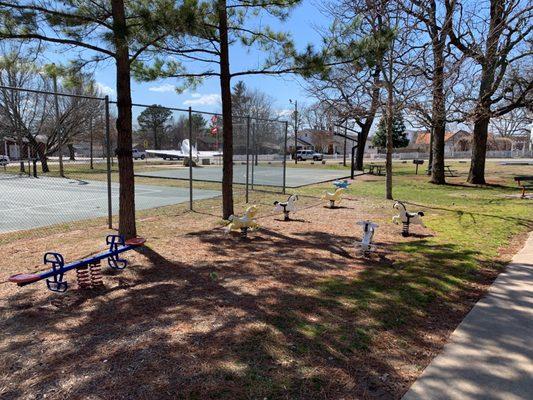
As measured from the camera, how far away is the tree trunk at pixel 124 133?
6045 mm

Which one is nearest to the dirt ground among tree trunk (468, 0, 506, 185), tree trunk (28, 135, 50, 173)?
tree trunk (468, 0, 506, 185)

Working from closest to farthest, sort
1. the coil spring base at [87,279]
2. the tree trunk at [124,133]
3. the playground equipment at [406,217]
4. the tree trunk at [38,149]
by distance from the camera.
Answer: the coil spring base at [87,279], the tree trunk at [124,133], the playground equipment at [406,217], the tree trunk at [38,149]

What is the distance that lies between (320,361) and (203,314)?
54.4 inches

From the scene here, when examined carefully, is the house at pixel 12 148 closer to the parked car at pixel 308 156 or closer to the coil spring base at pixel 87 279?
the coil spring base at pixel 87 279

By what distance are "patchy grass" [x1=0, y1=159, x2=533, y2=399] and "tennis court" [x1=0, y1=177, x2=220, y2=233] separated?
1.93 metres

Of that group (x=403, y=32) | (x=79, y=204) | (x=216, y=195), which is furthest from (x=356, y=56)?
(x=79, y=204)

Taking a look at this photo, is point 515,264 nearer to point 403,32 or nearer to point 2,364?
point 2,364

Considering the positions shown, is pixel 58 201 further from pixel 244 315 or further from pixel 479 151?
pixel 479 151

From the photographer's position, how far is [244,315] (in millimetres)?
4035

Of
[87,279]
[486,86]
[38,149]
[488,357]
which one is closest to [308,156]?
[38,149]

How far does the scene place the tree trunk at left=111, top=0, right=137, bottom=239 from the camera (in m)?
6.04

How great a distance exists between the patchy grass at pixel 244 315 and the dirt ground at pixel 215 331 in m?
0.01

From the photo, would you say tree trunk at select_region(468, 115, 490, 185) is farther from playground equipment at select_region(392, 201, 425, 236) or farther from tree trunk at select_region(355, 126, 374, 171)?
playground equipment at select_region(392, 201, 425, 236)

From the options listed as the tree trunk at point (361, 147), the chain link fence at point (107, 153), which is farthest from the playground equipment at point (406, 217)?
the tree trunk at point (361, 147)
